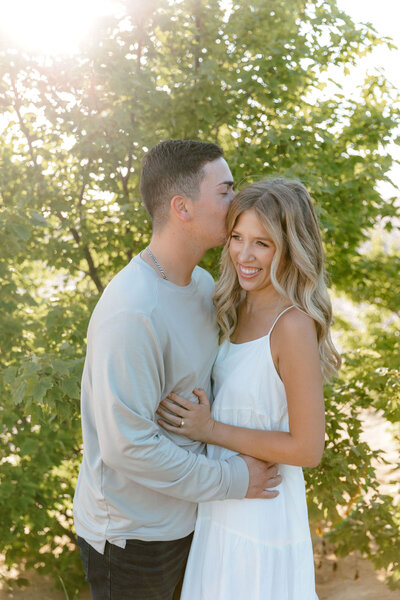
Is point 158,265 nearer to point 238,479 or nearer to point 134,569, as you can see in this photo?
point 238,479

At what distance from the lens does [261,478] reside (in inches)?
84.0

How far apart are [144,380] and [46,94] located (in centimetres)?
274

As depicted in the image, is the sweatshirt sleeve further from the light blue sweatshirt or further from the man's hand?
the man's hand

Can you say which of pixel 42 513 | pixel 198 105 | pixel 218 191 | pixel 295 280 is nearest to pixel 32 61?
pixel 198 105

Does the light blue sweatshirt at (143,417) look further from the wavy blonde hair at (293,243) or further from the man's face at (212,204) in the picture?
the wavy blonde hair at (293,243)

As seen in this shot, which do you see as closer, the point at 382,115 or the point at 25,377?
the point at 25,377

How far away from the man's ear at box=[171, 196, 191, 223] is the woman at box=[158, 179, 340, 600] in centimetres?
17

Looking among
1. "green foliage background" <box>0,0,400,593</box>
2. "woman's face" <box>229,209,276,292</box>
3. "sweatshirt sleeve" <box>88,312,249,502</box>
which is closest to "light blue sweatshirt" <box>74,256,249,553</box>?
"sweatshirt sleeve" <box>88,312,249,502</box>

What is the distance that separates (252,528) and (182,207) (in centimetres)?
116

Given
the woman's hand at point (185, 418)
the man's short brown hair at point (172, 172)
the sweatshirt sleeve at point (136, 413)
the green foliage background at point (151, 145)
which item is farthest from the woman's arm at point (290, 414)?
the green foliage background at point (151, 145)

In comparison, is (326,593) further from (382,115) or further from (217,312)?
(382,115)

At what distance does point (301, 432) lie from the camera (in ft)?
6.68

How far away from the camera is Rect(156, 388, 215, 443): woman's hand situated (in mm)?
2066

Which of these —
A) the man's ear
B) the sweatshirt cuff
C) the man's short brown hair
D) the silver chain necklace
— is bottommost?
the sweatshirt cuff
